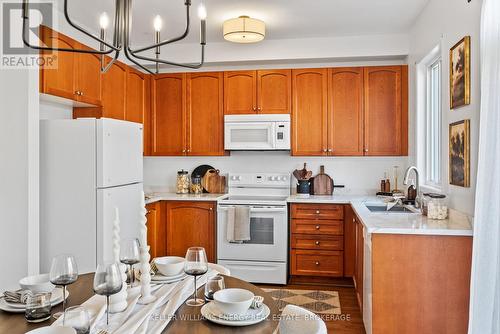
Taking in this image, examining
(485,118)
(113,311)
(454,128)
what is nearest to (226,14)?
(454,128)

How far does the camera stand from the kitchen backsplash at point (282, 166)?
14.8 feet

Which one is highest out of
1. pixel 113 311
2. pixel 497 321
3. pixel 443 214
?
pixel 443 214

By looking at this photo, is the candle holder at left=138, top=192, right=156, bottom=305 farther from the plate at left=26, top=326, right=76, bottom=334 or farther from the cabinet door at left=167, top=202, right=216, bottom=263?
the cabinet door at left=167, top=202, right=216, bottom=263

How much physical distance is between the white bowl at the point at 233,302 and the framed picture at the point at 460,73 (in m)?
1.89

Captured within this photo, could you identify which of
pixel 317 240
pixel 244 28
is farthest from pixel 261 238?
pixel 244 28

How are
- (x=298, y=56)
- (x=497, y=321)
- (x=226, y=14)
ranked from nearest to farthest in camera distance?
(x=497, y=321) → (x=226, y=14) → (x=298, y=56)

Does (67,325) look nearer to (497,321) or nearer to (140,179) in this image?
(497,321)

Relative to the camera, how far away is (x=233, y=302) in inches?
53.6

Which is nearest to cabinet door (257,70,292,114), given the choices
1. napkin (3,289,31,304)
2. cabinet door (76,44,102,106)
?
cabinet door (76,44,102,106)

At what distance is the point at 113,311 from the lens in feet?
4.59

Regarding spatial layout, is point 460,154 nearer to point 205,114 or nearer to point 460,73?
point 460,73

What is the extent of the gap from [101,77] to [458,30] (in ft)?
9.89

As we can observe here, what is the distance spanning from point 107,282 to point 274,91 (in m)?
3.41

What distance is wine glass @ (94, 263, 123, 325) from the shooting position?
129 centimetres
